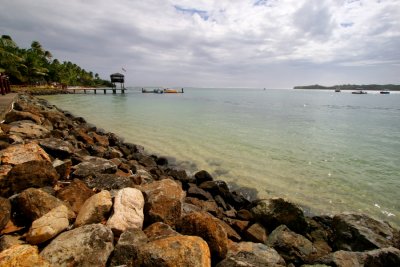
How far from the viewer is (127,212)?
319 centimetres

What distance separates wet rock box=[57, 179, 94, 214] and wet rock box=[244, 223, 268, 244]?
8.85 feet

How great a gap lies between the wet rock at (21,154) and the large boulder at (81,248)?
8.76 ft

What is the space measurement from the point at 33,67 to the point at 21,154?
2001 inches

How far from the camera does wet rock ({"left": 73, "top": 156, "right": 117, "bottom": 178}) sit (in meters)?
4.90

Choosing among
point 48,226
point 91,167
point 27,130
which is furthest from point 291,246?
point 27,130

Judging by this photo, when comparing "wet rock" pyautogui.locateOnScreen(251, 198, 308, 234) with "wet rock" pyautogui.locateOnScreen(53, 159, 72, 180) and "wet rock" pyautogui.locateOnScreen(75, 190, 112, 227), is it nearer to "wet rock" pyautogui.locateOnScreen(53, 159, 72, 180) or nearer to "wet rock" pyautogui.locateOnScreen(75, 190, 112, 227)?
"wet rock" pyautogui.locateOnScreen(75, 190, 112, 227)

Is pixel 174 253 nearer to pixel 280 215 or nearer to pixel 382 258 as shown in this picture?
pixel 280 215

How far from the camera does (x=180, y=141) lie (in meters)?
12.2

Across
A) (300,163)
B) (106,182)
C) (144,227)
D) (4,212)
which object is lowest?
(300,163)

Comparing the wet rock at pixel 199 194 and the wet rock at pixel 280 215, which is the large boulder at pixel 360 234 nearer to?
the wet rock at pixel 280 215

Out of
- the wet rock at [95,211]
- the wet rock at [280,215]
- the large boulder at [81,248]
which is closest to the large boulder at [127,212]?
the wet rock at [95,211]

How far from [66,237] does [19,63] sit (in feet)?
162

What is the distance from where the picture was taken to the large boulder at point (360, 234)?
391cm

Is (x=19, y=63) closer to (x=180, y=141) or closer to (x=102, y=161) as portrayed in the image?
(x=180, y=141)
